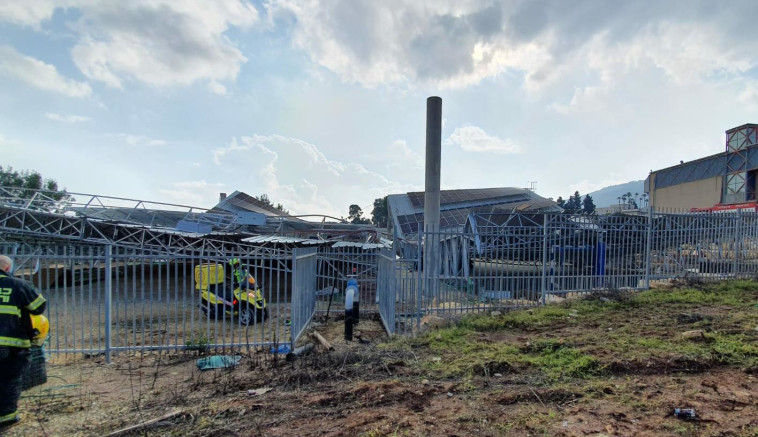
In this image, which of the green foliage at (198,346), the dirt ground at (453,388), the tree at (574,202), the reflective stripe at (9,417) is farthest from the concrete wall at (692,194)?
the reflective stripe at (9,417)

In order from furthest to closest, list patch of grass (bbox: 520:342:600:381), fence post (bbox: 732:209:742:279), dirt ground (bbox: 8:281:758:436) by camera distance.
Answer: fence post (bbox: 732:209:742:279) → patch of grass (bbox: 520:342:600:381) → dirt ground (bbox: 8:281:758:436)

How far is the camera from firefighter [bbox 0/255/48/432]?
143 inches

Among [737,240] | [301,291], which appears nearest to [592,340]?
[301,291]

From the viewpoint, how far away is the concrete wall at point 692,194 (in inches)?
1453

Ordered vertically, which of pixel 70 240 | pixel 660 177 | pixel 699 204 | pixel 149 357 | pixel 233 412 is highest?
pixel 660 177

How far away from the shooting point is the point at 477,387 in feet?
13.6

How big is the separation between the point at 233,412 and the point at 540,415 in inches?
119

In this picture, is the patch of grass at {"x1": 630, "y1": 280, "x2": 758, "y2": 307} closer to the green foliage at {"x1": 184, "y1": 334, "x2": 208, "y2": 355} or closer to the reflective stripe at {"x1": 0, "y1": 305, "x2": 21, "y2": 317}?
the green foliage at {"x1": 184, "y1": 334, "x2": 208, "y2": 355}

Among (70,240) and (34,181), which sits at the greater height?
(34,181)

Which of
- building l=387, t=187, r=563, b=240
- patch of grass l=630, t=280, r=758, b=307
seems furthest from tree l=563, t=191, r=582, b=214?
patch of grass l=630, t=280, r=758, b=307

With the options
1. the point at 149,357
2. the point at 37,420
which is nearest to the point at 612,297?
the point at 149,357

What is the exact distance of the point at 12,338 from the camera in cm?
365

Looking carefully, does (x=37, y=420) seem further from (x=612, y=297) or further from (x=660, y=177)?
(x=660, y=177)

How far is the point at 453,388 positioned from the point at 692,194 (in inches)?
1923
